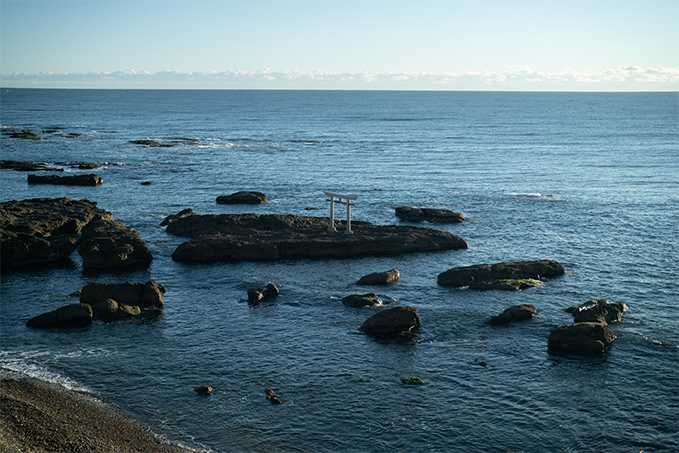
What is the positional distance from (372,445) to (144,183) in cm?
5867

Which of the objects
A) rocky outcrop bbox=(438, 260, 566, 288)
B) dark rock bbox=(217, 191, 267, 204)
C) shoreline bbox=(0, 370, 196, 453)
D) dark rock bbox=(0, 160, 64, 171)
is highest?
dark rock bbox=(0, 160, 64, 171)

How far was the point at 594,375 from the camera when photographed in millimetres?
23266

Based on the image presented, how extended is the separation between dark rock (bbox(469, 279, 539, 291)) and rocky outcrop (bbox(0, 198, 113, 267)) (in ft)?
92.8

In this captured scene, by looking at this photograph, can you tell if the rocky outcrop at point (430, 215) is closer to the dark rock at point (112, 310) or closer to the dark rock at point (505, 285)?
the dark rock at point (505, 285)

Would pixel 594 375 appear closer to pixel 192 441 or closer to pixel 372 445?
pixel 372 445

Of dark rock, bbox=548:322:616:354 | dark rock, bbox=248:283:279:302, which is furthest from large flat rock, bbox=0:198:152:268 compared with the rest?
dark rock, bbox=548:322:616:354

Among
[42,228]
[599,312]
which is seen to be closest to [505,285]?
[599,312]

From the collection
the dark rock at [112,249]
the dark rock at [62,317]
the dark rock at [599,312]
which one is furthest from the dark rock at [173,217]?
the dark rock at [599,312]

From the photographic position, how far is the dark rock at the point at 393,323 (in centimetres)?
2717

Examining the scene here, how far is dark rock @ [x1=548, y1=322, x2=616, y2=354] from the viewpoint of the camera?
2508cm

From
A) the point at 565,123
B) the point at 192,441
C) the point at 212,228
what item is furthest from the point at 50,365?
the point at 565,123

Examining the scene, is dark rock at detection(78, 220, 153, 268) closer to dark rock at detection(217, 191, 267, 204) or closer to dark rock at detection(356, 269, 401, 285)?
dark rock at detection(356, 269, 401, 285)

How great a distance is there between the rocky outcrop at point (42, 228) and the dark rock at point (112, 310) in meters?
12.0

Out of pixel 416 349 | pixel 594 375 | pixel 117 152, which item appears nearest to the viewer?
pixel 594 375
